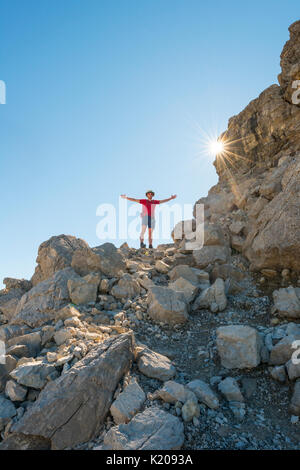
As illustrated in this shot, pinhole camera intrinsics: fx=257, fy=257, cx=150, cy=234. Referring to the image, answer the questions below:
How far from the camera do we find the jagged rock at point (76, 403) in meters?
4.08

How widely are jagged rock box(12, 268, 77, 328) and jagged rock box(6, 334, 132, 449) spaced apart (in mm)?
3517

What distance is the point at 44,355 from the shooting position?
614 centimetres

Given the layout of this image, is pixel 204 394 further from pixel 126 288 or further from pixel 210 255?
pixel 210 255

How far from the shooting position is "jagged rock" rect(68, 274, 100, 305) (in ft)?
26.9

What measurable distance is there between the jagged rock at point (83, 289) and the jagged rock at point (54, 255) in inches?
76.3

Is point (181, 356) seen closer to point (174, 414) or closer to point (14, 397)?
point (174, 414)

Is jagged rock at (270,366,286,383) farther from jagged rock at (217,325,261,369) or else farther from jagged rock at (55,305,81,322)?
jagged rock at (55,305,81,322)

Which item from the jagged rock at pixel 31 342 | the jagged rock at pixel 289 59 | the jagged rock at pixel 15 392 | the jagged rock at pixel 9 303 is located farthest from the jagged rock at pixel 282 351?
the jagged rock at pixel 289 59

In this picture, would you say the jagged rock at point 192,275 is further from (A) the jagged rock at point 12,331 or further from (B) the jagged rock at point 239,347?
(A) the jagged rock at point 12,331

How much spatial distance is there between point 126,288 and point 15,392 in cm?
449

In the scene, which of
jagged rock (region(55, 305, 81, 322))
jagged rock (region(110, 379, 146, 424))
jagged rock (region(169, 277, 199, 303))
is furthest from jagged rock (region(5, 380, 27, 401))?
jagged rock (region(169, 277, 199, 303))
